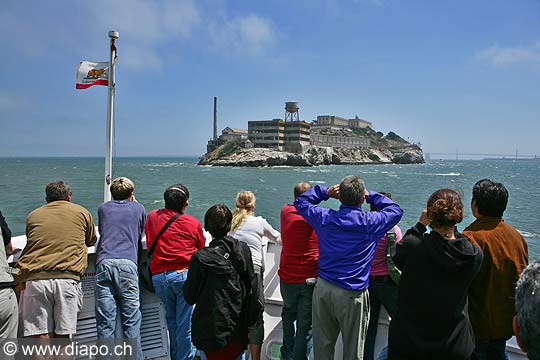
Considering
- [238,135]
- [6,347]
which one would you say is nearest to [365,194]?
[6,347]

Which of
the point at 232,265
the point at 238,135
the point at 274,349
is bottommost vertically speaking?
the point at 274,349

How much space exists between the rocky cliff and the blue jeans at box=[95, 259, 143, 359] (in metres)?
94.5

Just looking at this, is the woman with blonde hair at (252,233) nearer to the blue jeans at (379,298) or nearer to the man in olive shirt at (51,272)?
the blue jeans at (379,298)

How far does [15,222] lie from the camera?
2197 centimetres

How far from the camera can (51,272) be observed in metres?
3.09

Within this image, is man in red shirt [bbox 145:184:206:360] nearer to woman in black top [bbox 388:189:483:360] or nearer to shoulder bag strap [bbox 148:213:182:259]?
shoulder bag strap [bbox 148:213:182:259]

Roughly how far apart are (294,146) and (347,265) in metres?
103

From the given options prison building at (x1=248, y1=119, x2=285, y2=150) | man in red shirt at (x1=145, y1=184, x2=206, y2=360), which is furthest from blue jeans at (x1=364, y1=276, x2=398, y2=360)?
prison building at (x1=248, y1=119, x2=285, y2=150)

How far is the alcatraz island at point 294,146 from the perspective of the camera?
10162 cm

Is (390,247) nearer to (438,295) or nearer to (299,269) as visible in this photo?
(299,269)

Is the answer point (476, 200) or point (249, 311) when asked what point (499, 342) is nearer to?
point (476, 200)

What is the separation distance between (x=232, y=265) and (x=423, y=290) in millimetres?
1230

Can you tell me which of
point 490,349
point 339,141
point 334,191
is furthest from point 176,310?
point 339,141

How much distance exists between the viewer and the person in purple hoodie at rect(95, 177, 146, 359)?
3.35 meters
